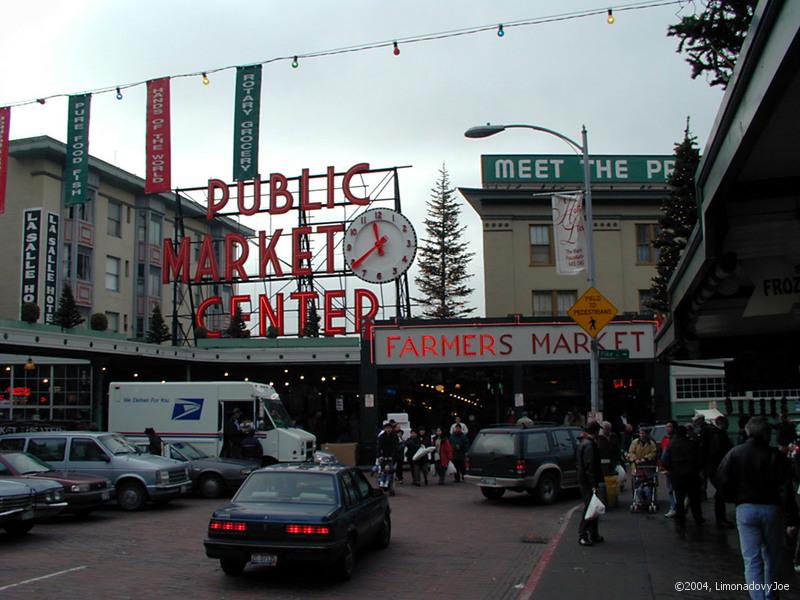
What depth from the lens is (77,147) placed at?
32344 millimetres

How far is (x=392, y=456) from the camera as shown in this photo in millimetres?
22281

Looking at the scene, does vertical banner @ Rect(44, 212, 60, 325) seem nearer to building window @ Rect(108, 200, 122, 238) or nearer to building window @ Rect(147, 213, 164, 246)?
building window @ Rect(108, 200, 122, 238)

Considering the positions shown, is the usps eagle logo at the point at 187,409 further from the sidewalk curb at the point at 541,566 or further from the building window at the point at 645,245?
the building window at the point at 645,245

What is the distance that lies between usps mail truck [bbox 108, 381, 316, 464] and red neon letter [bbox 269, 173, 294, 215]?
1771 centimetres

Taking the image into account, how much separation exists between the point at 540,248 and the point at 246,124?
14540 mm

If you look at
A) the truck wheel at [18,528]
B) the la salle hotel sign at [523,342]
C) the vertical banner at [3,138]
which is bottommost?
the truck wheel at [18,528]

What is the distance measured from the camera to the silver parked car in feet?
59.4

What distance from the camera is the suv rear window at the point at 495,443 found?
18.6 meters

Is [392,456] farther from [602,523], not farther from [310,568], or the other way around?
[310,568]

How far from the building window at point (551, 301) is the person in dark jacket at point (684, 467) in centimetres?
2407

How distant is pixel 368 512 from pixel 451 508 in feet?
23.3

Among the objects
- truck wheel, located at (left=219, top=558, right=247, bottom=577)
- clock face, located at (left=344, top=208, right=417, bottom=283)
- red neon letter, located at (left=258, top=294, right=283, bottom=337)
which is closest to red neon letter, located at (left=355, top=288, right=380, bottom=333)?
clock face, located at (left=344, top=208, right=417, bottom=283)

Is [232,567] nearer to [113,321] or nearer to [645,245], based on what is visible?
[645,245]

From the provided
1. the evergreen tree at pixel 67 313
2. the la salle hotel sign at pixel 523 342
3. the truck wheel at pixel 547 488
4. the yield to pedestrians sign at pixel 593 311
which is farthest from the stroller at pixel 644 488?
the evergreen tree at pixel 67 313
